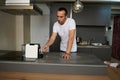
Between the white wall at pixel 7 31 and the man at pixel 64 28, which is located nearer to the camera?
the man at pixel 64 28

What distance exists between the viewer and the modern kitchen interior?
1634 mm

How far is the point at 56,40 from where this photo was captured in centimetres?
402

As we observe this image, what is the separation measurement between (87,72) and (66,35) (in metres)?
1.21

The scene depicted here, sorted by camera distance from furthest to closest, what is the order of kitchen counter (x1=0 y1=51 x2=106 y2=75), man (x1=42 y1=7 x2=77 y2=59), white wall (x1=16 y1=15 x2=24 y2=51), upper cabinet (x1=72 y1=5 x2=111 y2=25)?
1. white wall (x1=16 y1=15 x2=24 y2=51)
2. upper cabinet (x1=72 y1=5 x2=111 y2=25)
3. man (x1=42 y1=7 x2=77 y2=59)
4. kitchen counter (x1=0 y1=51 x2=106 y2=75)

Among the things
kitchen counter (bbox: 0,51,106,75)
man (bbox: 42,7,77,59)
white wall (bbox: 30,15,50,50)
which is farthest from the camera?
white wall (bbox: 30,15,50,50)

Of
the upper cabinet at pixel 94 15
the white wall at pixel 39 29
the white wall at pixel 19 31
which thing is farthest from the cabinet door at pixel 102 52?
the white wall at pixel 39 29

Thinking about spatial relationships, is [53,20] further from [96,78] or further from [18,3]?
[96,78]

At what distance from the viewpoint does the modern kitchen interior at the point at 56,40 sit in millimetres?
1634

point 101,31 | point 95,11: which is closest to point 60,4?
point 95,11

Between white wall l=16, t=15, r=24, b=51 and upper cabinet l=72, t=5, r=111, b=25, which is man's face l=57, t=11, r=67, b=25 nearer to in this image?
upper cabinet l=72, t=5, r=111, b=25

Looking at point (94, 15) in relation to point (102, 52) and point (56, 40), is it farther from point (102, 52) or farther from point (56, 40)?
point (56, 40)

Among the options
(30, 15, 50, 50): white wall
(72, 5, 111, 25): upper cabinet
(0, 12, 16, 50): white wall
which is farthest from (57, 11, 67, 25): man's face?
(30, 15, 50, 50): white wall

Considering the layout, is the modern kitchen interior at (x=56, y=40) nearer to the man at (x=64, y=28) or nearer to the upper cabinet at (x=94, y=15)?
the upper cabinet at (x=94, y=15)

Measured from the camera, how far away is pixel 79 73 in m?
1.62
